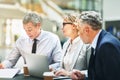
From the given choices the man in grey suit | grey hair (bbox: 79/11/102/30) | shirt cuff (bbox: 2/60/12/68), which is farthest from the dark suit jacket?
shirt cuff (bbox: 2/60/12/68)

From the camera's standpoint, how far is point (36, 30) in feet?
9.99

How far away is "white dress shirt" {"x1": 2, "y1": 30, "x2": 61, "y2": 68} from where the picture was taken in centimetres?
312

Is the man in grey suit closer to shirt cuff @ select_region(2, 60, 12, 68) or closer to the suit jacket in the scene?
shirt cuff @ select_region(2, 60, 12, 68)

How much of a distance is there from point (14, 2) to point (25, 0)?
0.36 metres

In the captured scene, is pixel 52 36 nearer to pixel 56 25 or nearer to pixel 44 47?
pixel 44 47

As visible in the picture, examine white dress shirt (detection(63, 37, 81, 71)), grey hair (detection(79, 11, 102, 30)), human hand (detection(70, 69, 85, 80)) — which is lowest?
human hand (detection(70, 69, 85, 80))

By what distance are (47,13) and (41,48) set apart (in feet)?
18.1

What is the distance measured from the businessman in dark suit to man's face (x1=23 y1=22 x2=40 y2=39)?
3.32 feet

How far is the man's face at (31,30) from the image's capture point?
2.93 m

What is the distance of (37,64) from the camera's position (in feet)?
7.90

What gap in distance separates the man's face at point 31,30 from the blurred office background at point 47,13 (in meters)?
4.35

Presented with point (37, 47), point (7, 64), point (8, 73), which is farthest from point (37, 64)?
point (7, 64)

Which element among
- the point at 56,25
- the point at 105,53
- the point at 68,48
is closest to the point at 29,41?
the point at 68,48

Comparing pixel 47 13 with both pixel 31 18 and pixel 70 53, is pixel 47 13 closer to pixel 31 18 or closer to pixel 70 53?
pixel 31 18
